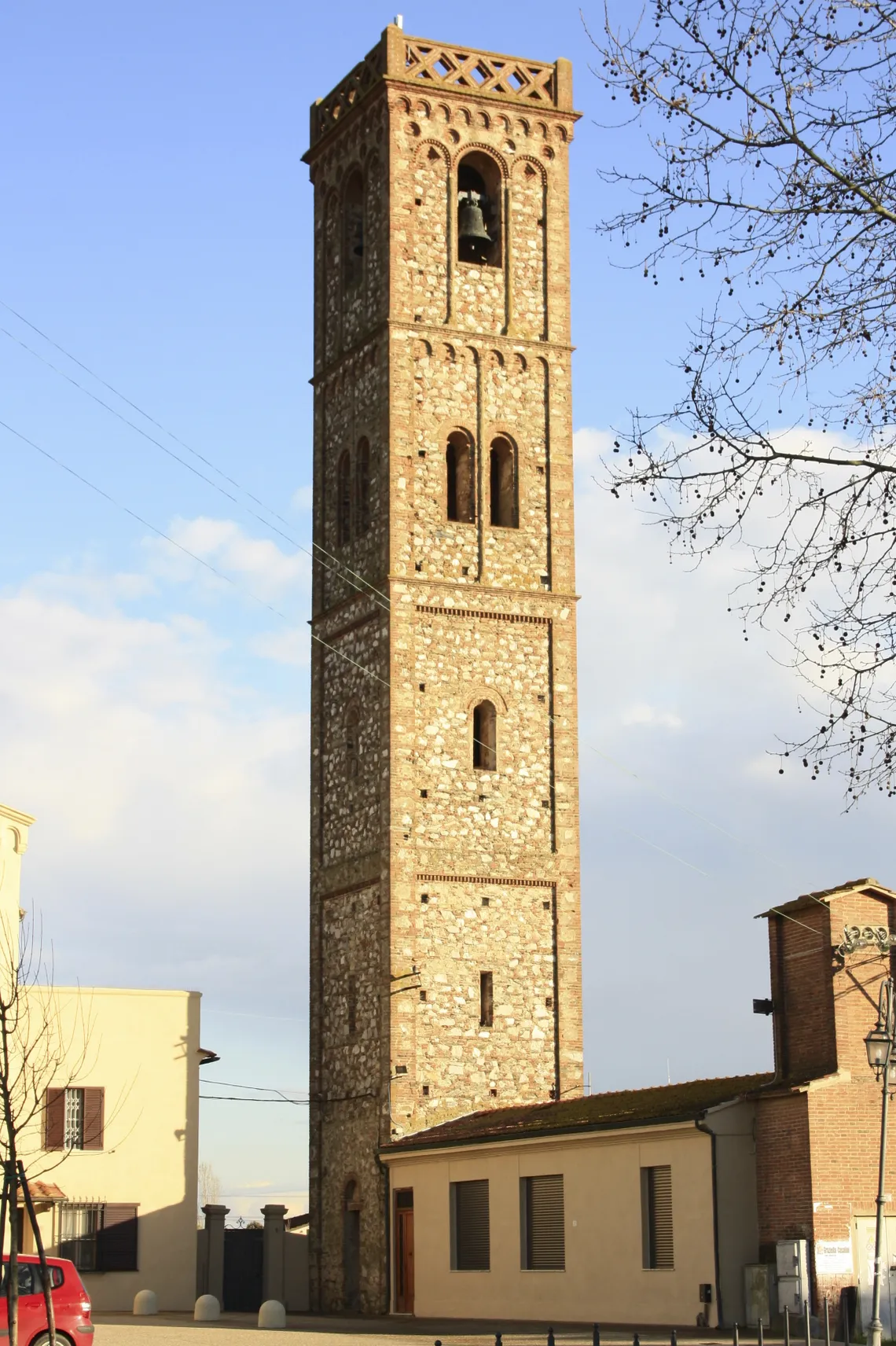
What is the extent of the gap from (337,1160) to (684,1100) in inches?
435

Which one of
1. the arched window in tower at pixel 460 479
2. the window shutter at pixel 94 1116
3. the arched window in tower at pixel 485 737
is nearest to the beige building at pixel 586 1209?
the window shutter at pixel 94 1116

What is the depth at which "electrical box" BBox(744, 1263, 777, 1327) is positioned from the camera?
25.9 m

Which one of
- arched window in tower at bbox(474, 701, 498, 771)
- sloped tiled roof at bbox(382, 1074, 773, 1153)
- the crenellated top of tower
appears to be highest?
the crenellated top of tower

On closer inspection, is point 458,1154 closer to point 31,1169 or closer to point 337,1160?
point 337,1160

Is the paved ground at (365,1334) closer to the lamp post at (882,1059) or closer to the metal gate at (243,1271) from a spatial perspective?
the lamp post at (882,1059)

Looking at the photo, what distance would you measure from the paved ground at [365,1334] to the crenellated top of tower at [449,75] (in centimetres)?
2283

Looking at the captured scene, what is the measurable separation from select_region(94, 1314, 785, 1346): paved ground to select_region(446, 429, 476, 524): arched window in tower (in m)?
14.7

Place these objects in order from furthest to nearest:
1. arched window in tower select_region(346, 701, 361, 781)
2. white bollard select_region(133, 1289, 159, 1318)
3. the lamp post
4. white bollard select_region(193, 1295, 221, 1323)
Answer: arched window in tower select_region(346, 701, 361, 781), white bollard select_region(133, 1289, 159, 1318), white bollard select_region(193, 1295, 221, 1323), the lamp post

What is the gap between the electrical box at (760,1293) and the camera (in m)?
25.9

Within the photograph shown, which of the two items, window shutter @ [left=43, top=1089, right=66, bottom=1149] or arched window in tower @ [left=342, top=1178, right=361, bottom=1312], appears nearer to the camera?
arched window in tower @ [left=342, top=1178, right=361, bottom=1312]

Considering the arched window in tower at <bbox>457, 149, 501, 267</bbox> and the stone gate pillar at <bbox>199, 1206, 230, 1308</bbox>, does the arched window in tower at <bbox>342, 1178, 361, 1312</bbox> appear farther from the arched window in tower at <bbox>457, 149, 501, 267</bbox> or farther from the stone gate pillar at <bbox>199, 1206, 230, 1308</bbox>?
the arched window in tower at <bbox>457, 149, 501, 267</bbox>

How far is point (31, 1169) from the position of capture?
36.6m

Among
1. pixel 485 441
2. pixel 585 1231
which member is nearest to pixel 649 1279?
pixel 585 1231

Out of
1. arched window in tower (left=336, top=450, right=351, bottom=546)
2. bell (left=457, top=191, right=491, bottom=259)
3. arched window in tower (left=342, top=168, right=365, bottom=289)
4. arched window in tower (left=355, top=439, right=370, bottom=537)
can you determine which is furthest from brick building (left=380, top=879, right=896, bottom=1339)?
arched window in tower (left=342, top=168, right=365, bottom=289)
